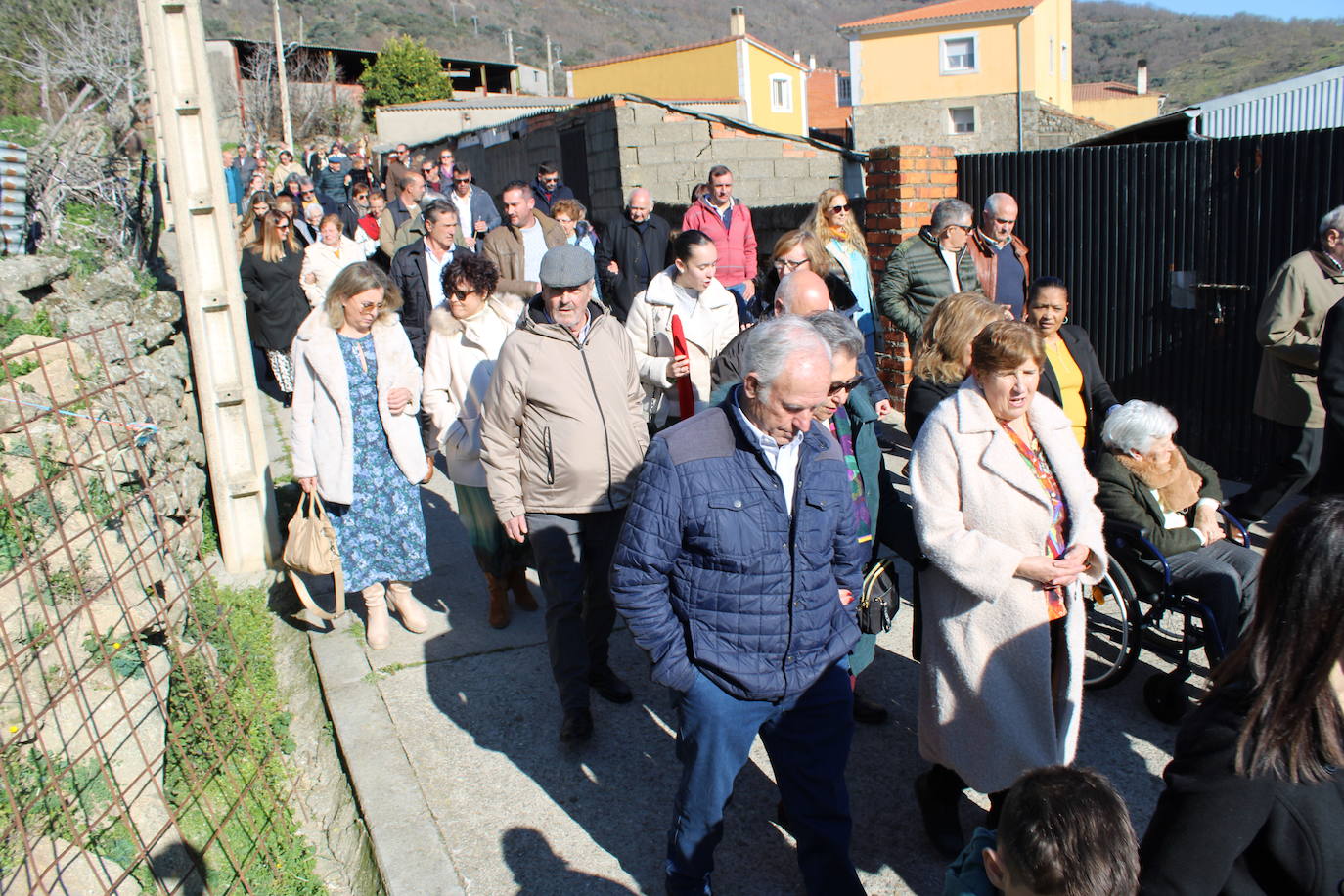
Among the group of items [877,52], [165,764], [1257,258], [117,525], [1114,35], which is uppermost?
[1114,35]

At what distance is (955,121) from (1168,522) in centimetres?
4272

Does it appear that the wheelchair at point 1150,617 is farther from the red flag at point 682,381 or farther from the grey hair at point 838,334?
the red flag at point 682,381

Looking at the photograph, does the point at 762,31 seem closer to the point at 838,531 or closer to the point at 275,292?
the point at 275,292

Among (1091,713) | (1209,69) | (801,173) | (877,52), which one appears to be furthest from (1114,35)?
(1091,713)

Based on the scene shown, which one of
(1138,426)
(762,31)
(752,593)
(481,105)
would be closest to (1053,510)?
(752,593)

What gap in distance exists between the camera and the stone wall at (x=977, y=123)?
40094mm

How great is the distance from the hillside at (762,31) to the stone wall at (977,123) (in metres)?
20.6

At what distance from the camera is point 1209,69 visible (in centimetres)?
6688

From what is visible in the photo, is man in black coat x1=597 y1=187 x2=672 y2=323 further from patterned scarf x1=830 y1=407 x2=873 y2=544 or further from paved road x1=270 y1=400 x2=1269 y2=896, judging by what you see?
patterned scarf x1=830 y1=407 x2=873 y2=544

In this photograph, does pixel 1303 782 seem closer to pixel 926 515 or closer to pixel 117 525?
pixel 926 515

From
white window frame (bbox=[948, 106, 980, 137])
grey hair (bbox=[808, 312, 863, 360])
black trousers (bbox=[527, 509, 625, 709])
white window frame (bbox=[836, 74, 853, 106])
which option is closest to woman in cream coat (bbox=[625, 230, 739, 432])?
black trousers (bbox=[527, 509, 625, 709])

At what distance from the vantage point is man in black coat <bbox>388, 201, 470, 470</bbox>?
640cm

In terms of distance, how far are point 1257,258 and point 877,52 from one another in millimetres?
41268

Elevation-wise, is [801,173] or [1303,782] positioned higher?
[801,173]
